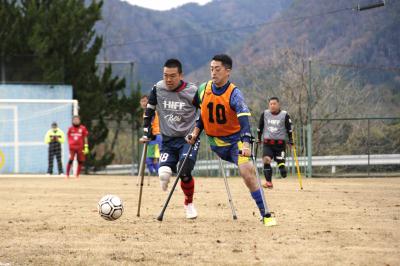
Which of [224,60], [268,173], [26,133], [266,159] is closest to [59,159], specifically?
[26,133]

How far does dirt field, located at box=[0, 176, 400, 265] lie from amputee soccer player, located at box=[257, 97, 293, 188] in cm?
367

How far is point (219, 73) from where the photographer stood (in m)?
10.1

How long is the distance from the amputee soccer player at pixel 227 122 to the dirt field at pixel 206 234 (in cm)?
62

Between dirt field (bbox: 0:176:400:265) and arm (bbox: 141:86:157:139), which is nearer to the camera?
dirt field (bbox: 0:176:400:265)

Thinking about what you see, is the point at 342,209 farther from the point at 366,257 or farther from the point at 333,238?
the point at 366,257

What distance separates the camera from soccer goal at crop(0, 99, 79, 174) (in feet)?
95.6

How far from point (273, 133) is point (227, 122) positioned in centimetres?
834

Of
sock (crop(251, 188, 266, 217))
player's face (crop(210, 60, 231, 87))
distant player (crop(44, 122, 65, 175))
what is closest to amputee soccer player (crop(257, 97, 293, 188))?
sock (crop(251, 188, 266, 217))

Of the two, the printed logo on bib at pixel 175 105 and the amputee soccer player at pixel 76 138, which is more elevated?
the printed logo on bib at pixel 175 105

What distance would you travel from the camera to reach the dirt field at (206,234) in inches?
291

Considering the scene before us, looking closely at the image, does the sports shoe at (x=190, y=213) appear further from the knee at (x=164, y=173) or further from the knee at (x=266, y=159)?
the knee at (x=266, y=159)

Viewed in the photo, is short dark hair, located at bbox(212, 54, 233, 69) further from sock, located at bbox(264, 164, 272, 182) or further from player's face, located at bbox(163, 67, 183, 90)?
sock, located at bbox(264, 164, 272, 182)

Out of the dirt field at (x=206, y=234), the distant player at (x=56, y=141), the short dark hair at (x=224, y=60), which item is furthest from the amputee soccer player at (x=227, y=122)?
the distant player at (x=56, y=141)

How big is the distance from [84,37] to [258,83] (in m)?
7.45
